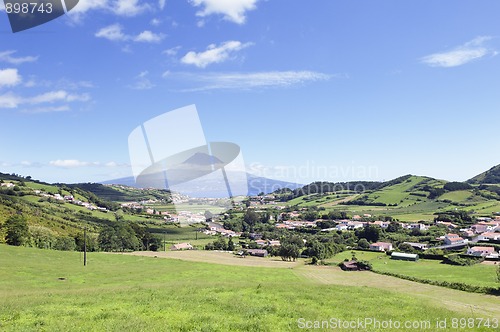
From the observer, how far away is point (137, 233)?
305 ft

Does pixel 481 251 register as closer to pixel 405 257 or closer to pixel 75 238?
pixel 405 257

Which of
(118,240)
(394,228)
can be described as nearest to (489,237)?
(394,228)

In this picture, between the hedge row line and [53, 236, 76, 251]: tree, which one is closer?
the hedge row line

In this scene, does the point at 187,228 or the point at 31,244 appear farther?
the point at 187,228

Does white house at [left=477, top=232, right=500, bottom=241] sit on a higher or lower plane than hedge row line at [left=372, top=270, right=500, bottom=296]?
lower

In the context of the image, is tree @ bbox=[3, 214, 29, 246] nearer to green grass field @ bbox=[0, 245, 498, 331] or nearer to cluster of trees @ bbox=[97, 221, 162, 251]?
cluster of trees @ bbox=[97, 221, 162, 251]

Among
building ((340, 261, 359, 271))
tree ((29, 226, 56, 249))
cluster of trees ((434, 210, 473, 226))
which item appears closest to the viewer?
building ((340, 261, 359, 271))

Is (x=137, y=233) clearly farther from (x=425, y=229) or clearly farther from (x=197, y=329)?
(x=425, y=229)

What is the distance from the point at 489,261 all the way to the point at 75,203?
571ft

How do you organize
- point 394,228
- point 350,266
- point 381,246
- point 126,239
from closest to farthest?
point 350,266, point 126,239, point 381,246, point 394,228

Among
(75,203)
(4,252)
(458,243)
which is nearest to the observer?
(4,252)

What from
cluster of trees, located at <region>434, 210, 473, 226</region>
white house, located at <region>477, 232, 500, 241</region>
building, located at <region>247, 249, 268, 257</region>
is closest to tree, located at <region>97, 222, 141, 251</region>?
building, located at <region>247, 249, 268, 257</region>

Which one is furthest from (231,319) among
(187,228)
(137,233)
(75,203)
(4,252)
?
(75,203)

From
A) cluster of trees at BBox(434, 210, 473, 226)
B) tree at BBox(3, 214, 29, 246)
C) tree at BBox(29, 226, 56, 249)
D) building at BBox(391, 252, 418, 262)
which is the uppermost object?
tree at BBox(3, 214, 29, 246)
